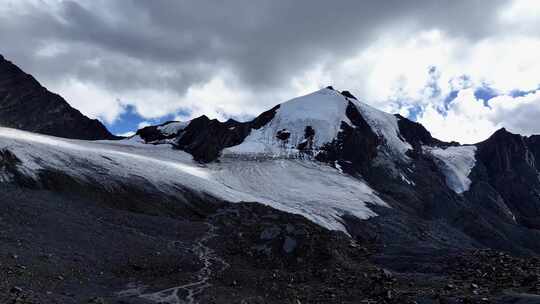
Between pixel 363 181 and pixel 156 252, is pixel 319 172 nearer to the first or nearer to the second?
pixel 363 181

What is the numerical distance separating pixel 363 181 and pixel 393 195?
5.96 m

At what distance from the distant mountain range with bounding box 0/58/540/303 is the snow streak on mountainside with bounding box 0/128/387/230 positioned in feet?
1.08

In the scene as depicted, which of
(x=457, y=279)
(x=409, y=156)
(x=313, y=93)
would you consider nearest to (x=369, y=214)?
(x=457, y=279)

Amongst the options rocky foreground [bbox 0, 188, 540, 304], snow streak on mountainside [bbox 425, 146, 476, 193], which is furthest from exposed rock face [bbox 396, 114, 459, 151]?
rocky foreground [bbox 0, 188, 540, 304]

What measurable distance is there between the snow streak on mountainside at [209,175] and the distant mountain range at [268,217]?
1.08ft

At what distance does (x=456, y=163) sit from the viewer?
130000 mm

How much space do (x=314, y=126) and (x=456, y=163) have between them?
41.3 m

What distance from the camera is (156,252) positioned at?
39.9 metres

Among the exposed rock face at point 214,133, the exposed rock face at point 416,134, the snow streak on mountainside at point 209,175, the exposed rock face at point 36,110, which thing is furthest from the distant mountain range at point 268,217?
the exposed rock face at point 36,110

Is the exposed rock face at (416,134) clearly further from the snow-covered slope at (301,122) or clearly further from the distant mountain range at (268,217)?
the snow-covered slope at (301,122)

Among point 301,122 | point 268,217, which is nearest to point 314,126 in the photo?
point 301,122

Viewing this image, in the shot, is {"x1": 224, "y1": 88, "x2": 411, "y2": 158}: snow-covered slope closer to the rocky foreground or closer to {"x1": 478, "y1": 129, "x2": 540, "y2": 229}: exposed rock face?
{"x1": 478, "y1": 129, "x2": 540, "y2": 229}: exposed rock face

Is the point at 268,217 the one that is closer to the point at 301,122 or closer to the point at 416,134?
the point at 301,122

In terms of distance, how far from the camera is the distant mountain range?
3275cm
